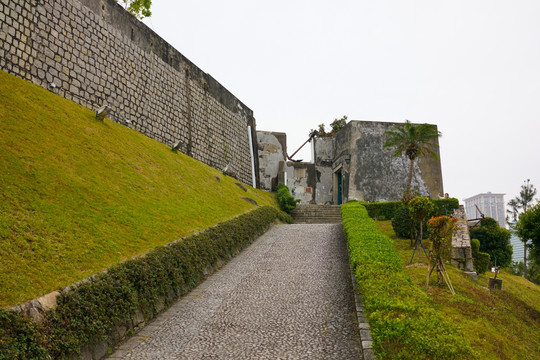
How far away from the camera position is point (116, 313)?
568 cm

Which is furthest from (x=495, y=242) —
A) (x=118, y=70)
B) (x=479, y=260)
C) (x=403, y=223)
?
(x=118, y=70)

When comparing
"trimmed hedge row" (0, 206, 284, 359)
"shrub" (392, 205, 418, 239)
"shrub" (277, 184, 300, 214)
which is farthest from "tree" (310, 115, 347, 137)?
"trimmed hedge row" (0, 206, 284, 359)

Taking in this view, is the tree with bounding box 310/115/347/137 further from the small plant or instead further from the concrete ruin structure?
the small plant

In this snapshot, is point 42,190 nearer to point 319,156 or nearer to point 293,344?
point 293,344

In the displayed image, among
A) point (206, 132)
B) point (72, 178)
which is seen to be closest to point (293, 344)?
point (72, 178)

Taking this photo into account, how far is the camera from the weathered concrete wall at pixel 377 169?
27500 mm

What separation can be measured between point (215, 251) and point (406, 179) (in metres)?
20.8

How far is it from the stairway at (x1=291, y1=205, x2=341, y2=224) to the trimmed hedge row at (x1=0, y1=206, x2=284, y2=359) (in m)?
11.7

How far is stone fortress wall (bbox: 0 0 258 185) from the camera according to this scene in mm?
11141

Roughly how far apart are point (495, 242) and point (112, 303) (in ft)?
65.4

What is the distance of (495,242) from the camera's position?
20609 millimetres

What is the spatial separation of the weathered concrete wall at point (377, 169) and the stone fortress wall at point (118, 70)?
8.25 metres

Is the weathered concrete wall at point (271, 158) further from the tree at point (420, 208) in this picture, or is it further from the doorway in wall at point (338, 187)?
the tree at point (420, 208)

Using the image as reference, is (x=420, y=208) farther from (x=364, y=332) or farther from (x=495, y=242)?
(x=495, y=242)
